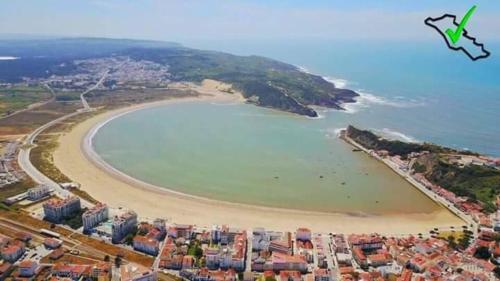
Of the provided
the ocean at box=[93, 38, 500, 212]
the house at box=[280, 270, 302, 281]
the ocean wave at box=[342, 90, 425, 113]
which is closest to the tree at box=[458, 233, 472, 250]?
the ocean at box=[93, 38, 500, 212]

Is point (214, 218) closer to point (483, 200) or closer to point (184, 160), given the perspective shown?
point (184, 160)

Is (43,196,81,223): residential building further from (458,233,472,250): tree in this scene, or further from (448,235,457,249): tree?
(458,233,472,250): tree

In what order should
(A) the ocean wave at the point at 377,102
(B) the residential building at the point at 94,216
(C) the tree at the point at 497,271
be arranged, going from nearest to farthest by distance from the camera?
(C) the tree at the point at 497,271 < (B) the residential building at the point at 94,216 < (A) the ocean wave at the point at 377,102

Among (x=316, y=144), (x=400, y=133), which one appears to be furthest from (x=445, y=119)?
(x=316, y=144)

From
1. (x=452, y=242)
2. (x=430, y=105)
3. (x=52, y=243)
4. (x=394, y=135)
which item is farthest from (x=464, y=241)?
(x=430, y=105)

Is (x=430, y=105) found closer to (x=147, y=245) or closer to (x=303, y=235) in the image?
(x=303, y=235)

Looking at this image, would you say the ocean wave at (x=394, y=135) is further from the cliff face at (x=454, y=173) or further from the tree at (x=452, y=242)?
Result: the tree at (x=452, y=242)

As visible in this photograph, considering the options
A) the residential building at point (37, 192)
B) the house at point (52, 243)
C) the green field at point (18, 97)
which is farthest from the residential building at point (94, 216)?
the green field at point (18, 97)

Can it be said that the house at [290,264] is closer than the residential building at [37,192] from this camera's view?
Yes
